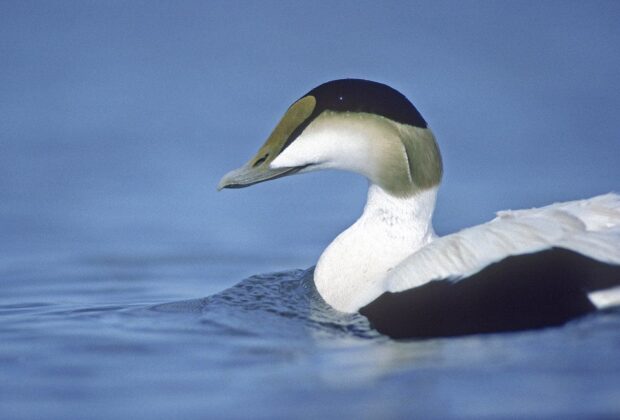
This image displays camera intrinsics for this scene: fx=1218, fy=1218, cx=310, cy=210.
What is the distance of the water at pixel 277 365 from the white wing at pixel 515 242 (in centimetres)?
26

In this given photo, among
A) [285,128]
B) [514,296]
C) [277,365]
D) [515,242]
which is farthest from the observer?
[285,128]

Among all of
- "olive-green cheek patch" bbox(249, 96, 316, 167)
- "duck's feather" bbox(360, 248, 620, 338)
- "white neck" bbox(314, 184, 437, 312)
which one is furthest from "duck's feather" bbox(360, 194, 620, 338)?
"olive-green cheek patch" bbox(249, 96, 316, 167)

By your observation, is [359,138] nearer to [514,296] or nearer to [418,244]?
[418,244]

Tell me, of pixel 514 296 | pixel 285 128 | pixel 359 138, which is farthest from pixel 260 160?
pixel 514 296

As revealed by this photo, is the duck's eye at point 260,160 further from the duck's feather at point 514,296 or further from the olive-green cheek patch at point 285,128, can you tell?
the duck's feather at point 514,296

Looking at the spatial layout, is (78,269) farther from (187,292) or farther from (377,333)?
(377,333)

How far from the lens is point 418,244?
17.3 feet

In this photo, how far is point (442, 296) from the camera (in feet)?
14.9

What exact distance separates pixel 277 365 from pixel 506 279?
2.97ft

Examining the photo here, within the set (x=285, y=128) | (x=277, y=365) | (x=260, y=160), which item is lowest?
(x=277, y=365)

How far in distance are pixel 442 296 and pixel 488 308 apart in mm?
190

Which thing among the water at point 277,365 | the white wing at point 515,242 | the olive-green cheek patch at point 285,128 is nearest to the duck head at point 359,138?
the olive-green cheek patch at point 285,128

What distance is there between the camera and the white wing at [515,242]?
4570 millimetres

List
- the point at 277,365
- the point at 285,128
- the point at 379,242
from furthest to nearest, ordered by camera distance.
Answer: the point at 379,242, the point at 285,128, the point at 277,365
